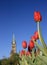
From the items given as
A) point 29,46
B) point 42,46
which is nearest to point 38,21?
point 42,46

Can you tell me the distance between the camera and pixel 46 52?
3.84 meters

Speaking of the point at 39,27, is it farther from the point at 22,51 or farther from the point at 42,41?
the point at 22,51

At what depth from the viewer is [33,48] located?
5723mm

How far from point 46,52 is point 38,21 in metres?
0.46

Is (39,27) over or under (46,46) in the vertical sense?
over

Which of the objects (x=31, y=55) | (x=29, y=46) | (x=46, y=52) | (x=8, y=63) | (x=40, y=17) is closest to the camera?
(x=46, y=52)

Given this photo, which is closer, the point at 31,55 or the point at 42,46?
the point at 42,46

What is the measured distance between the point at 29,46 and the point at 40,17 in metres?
1.57

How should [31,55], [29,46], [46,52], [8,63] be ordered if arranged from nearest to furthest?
[46,52], [29,46], [31,55], [8,63]

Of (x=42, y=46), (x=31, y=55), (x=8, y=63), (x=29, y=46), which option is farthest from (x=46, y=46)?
(x=8, y=63)

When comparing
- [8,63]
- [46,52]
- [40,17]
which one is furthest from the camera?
[8,63]

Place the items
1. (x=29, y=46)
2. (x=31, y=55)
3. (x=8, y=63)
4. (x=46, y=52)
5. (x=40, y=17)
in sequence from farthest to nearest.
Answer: (x=8, y=63) < (x=31, y=55) < (x=29, y=46) < (x=40, y=17) < (x=46, y=52)

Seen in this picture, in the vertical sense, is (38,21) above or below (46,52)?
above

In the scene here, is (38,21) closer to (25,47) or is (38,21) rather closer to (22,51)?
(25,47)
